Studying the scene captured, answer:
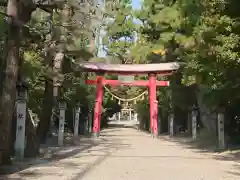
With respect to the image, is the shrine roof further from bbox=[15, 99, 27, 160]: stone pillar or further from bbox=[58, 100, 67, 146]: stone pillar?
bbox=[15, 99, 27, 160]: stone pillar

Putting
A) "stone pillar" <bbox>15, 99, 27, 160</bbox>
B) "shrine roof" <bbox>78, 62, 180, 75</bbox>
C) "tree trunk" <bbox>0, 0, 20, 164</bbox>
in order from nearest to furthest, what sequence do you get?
"tree trunk" <bbox>0, 0, 20, 164</bbox>, "stone pillar" <bbox>15, 99, 27, 160</bbox>, "shrine roof" <bbox>78, 62, 180, 75</bbox>

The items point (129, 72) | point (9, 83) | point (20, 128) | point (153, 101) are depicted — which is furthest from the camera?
point (153, 101)

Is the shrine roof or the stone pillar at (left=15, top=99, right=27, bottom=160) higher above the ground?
the shrine roof

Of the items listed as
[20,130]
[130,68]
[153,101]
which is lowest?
[20,130]

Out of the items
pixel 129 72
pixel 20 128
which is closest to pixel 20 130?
pixel 20 128

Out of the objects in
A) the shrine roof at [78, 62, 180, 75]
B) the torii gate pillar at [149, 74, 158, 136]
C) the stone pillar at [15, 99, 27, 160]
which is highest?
the shrine roof at [78, 62, 180, 75]

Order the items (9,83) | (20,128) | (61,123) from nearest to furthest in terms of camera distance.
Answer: (9,83) < (20,128) < (61,123)

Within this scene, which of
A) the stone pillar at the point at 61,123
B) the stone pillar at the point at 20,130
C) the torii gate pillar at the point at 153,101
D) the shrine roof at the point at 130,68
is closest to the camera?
the stone pillar at the point at 20,130

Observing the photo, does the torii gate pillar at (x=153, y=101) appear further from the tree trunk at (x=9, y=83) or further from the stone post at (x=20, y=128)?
the tree trunk at (x=9, y=83)

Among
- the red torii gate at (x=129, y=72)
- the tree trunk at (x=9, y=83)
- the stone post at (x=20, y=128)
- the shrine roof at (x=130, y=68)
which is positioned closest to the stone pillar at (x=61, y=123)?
the stone post at (x=20, y=128)

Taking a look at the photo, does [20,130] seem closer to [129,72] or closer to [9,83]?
[9,83]

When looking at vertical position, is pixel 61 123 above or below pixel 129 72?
below

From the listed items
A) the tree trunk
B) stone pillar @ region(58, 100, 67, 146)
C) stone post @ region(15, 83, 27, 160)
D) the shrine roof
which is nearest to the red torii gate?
the shrine roof

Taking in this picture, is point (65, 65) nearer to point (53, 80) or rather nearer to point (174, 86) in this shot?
point (53, 80)
